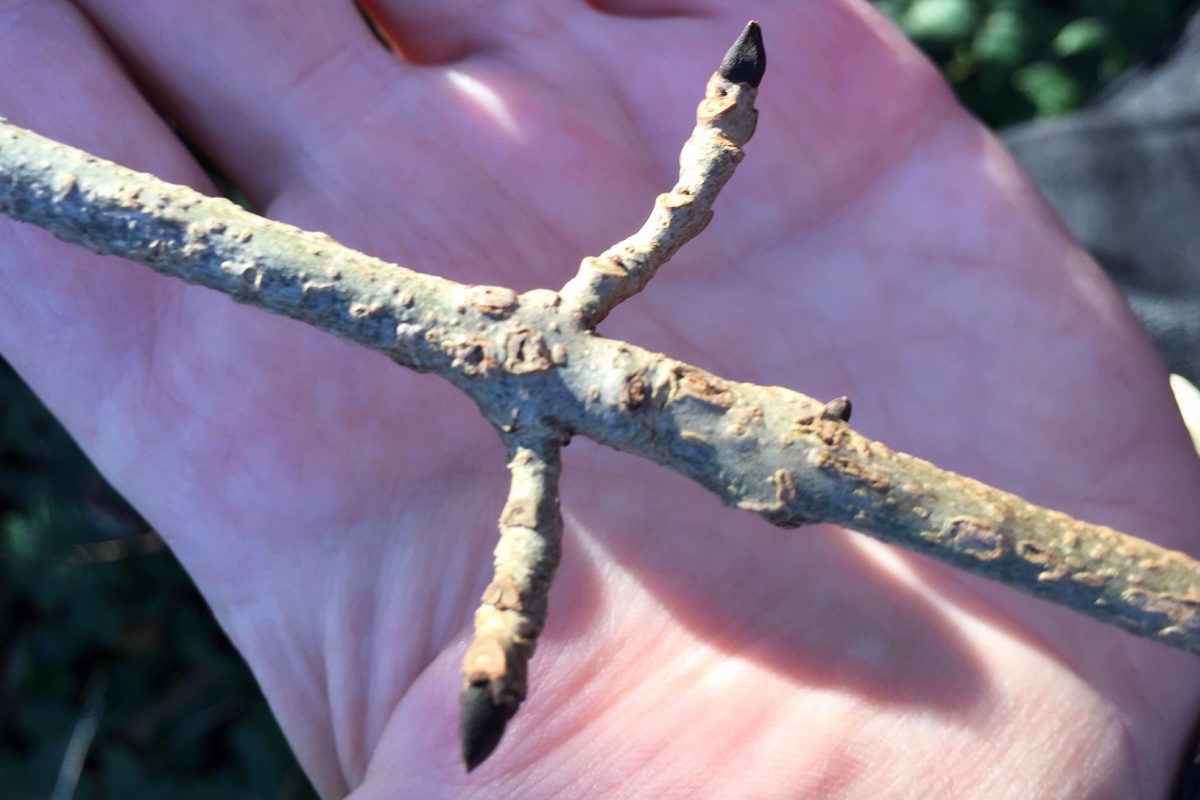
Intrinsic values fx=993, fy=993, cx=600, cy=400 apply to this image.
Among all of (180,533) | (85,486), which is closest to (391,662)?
(180,533)

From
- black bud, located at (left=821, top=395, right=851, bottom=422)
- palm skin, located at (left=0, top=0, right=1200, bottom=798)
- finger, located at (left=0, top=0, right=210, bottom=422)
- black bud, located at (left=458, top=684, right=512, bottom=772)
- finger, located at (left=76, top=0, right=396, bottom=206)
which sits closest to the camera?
black bud, located at (left=458, top=684, right=512, bottom=772)

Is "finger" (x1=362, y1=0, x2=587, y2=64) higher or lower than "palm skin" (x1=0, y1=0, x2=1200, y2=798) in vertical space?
higher

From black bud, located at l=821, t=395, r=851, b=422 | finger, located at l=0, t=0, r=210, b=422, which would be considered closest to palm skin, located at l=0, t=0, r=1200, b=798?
finger, located at l=0, t=0, r=210, b=422

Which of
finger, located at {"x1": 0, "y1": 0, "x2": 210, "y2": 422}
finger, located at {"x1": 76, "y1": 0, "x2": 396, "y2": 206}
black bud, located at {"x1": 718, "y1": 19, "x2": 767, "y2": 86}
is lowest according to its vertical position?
finger, located at {"x1": 0, "y1": 0, "x2": 210, "y2": 422}

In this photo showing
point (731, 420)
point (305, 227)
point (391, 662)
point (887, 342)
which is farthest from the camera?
point (887, 342)

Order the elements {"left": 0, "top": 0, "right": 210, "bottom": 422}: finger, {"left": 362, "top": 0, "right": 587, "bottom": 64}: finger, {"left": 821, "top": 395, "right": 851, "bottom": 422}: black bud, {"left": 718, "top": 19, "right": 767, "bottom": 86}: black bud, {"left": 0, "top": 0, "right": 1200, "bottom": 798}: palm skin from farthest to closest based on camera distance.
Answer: {"left": 362, "top": 0, "right": 587, "bottom": 64}: finger
{"left": 0, "top": 0, "right": 210, "bottom": 422}: finger
{"left": 0, "top": 0, "right": 1200, "bottom": 798}: palm skin
{"left": 718, "top": 19, "right": 767, "bottom": 86}: black bud
{"left": 821, "top": 395, "right": 851, "bottom": 422}: black bud

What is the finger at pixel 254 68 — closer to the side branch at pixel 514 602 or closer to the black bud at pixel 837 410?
the side branch at pixel 514 602

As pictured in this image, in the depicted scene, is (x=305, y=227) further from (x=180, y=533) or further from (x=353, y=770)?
(x=353, y=770)

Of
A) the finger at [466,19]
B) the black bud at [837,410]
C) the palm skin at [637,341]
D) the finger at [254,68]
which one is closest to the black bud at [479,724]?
the palm skin at [637,341]

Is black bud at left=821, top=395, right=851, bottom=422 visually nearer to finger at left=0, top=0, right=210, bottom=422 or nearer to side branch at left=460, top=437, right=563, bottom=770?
side branch at left=460, top=437, right=563, bottom=770
